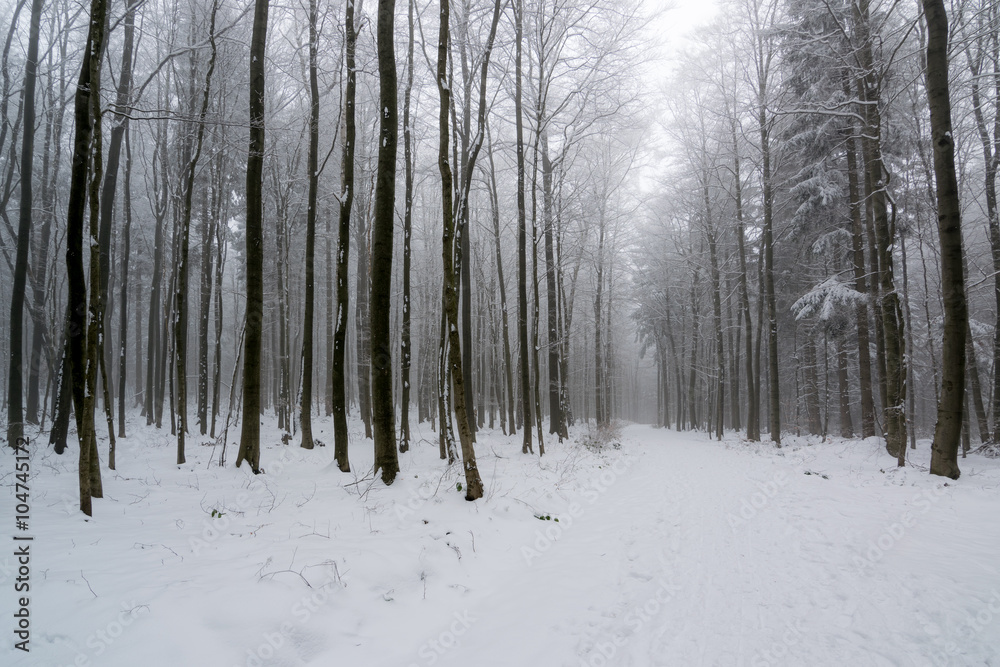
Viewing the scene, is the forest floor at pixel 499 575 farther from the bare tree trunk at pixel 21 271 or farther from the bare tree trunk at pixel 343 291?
the bare tree trunk at pixel 21 271

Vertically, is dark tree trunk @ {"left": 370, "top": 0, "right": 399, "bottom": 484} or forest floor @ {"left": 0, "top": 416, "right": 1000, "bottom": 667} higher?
dark tree trunk @ {"left": 370, "top": 0, "right": 399, "bottom": 484}

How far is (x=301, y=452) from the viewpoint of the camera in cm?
1077

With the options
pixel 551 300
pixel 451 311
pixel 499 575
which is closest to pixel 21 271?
pixel 451 311

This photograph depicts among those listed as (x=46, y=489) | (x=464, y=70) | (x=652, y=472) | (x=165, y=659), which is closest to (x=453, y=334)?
(x=165, y=659)

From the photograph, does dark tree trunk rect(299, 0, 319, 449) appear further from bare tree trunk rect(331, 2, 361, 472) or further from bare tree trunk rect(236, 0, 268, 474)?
bare tree trunk rect(236, 0, 268, 474)

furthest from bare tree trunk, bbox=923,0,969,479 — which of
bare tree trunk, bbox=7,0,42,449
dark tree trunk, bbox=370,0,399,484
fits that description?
bare tree trunk, bbox=7,0,42,449

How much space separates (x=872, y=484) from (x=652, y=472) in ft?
13.4

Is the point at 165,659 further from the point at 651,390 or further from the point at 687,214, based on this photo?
the point at 651,390

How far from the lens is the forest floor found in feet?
9.00

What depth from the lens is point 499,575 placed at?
4207 millimetres

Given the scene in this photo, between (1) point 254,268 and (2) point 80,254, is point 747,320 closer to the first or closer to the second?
(1) point 254,268

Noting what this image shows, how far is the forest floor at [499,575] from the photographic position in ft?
9.00

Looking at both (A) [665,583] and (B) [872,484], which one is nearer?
(A) [665,583]

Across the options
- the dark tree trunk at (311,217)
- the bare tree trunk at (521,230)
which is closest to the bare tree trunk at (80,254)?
the dark tree trunk at (311,217)
